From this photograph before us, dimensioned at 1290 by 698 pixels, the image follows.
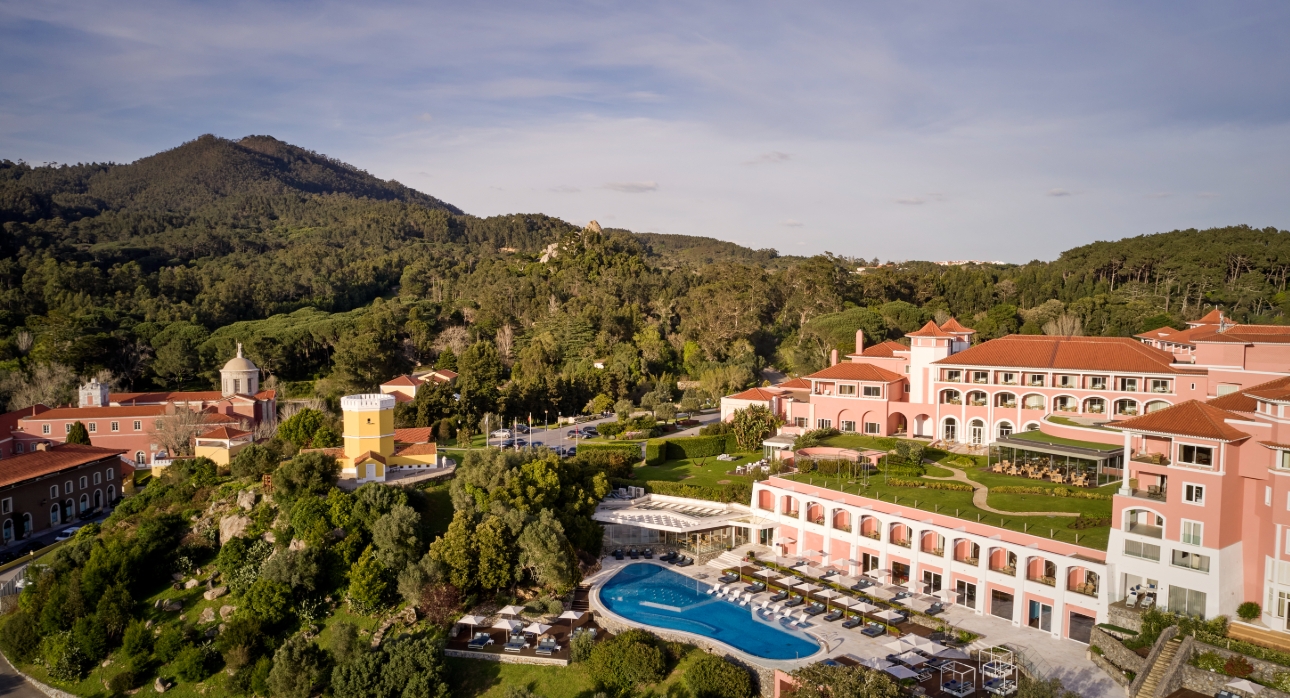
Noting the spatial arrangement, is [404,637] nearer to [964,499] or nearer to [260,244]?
[964,499]

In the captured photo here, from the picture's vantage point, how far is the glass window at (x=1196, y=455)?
1880 cm

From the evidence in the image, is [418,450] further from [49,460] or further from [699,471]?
[49,460]

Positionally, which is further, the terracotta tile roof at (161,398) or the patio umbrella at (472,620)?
the terracotta tile roof at (161,398)

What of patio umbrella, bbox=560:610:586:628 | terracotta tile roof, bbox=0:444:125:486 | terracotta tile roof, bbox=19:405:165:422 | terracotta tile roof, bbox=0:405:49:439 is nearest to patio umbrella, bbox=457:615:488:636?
patio umbrella, bbox=560:610:586:628

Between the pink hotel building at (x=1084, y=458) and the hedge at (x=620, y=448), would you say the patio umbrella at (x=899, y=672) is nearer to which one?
the pink hotel building at (x=1084, y=458)

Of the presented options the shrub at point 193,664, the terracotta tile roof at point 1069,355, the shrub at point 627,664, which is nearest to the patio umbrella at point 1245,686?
the shrub at point 627,664

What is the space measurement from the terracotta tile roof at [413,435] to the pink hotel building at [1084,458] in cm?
1306

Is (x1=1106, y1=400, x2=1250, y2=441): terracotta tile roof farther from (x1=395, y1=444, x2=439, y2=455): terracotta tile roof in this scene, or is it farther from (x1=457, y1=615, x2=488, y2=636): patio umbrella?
(x1=395, y1=444, x2=439, y2=455): terracotta tile roof

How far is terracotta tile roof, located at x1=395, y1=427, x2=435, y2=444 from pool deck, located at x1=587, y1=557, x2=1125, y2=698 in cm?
1249

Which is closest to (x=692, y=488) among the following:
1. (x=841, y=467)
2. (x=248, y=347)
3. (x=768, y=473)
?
(x=768, y=473)

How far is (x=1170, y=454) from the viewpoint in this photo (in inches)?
772

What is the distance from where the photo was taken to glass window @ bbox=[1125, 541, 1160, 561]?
19.2 metres

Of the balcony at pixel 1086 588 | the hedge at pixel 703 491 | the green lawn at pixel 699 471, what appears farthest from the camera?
the green lawn at pixel 699 471

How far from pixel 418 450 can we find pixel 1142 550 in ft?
75.5
